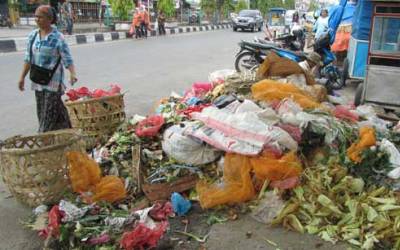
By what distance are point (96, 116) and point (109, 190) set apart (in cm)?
131

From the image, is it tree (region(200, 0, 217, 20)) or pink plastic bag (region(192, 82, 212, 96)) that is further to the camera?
tree (region(200, 0, 217, 20))

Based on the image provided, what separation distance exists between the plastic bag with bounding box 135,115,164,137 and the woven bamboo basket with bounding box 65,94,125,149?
298 mm

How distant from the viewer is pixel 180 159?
3.96m

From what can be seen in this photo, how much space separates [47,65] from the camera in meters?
4.67

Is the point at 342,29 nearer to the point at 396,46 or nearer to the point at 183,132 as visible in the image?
the point at 396,46

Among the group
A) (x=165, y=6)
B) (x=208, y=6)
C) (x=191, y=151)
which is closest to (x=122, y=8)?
(x=165, y=6)

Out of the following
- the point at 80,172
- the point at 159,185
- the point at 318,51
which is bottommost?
the point at 159,185

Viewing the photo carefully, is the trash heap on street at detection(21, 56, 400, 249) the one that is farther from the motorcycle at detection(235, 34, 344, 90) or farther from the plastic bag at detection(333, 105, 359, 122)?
the motorcycle at detection(235, 34, 344, 90)

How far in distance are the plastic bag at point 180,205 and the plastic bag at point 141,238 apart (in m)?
0.56

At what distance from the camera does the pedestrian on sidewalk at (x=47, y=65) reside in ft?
15.0

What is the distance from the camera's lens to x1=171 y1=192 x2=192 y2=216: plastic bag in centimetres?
349

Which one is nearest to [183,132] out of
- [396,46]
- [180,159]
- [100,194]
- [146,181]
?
[180,159]

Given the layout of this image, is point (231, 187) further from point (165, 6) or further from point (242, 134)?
point (165, 6)

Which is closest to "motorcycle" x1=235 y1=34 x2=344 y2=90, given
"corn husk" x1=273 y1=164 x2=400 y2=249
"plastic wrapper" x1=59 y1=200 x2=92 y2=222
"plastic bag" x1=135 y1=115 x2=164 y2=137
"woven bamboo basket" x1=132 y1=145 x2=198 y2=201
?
"plastic bag" x1=135 y1=115 x2=164 y2=137
